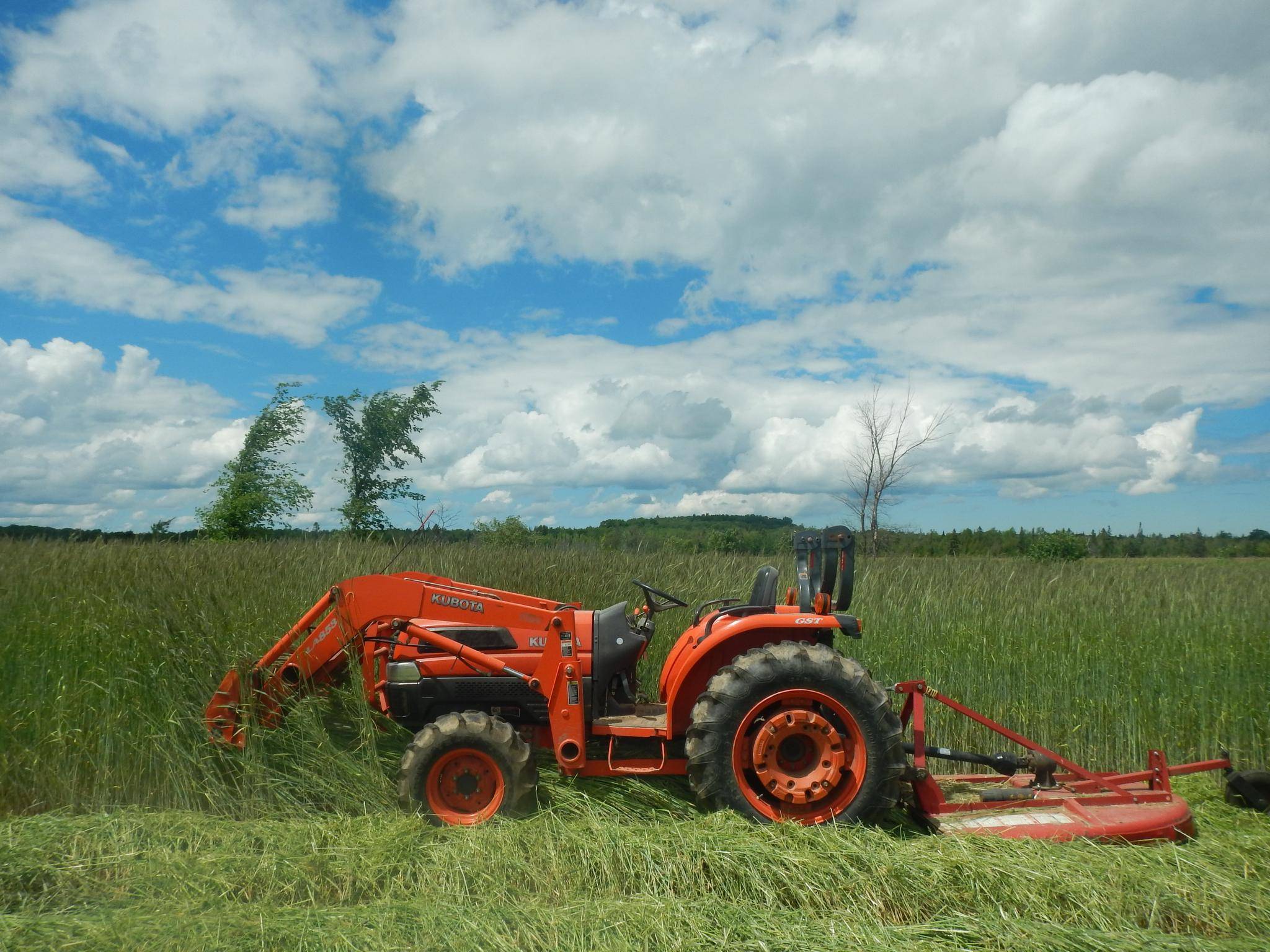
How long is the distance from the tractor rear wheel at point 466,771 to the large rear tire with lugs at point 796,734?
33.2 inches

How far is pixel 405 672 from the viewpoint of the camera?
Answer: 4.55m

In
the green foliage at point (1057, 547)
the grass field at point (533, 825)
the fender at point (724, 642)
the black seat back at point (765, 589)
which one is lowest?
the grass field at point (533, 825)

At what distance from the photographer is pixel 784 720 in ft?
13.3

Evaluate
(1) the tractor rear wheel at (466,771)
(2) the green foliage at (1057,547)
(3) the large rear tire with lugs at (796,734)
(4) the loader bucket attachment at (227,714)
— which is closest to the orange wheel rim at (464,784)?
(1) the tractor rear wheel at (466,771)

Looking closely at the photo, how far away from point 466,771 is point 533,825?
1.47 ft

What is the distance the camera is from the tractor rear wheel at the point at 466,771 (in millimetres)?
4121

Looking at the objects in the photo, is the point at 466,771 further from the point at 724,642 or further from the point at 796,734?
the point at 796,734

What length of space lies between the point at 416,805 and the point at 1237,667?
5.67m

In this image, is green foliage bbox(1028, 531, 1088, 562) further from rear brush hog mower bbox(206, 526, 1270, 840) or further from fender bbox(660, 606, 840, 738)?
fender bbox(660, 606, 840, 738)

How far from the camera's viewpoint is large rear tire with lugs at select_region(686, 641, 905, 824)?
4.02 m

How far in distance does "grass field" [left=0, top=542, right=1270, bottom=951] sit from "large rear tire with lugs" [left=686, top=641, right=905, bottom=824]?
0.20 meters

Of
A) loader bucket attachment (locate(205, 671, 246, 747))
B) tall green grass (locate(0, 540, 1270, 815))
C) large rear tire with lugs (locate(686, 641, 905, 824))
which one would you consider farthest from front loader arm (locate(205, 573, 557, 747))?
large rear tire with lugs (locate(686, 641, 905, 824))

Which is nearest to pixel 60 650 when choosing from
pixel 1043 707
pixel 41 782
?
pixel 41 782

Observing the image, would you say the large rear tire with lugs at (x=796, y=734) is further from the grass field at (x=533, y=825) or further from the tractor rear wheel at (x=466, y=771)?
the tractor rear wheel at (x=466, y=771)
